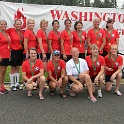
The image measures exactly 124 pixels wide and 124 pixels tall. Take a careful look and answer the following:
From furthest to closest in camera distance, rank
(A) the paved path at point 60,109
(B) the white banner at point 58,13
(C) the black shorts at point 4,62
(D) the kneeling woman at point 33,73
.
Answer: (B) the white banner at point 58,13 → (C) the black shorts at point 4,62 → (D) the kneeling woman at point 33,73 → (A) the paved path at point 60,109

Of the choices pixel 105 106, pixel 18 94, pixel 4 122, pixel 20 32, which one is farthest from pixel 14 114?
pixel 20 32

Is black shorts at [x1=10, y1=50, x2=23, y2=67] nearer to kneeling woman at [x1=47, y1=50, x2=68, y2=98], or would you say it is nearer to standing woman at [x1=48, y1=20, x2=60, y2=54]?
standing woman at [x1=48, y1=20, x2=60, y2=54]

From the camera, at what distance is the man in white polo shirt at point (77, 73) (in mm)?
5516

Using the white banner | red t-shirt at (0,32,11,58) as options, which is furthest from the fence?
red t-shirt at (0,32,11,58)

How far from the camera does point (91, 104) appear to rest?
512cm

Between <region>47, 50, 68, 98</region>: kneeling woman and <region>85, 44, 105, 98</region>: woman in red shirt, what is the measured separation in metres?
0.70

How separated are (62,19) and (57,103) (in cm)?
315

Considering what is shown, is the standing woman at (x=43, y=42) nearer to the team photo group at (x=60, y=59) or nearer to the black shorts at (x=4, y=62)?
the team photo group at (x=60, y=59)

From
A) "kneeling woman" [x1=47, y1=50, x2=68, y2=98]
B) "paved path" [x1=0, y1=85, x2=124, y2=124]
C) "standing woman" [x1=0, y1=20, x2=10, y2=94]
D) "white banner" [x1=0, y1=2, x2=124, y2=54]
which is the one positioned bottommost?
"paved path" [x1=0, y1=85, x2=124, y2=124]

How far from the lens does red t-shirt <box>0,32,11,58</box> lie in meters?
5.91

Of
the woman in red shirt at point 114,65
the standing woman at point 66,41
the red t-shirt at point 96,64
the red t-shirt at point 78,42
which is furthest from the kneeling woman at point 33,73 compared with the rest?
the woman in red shirt at point 114,65

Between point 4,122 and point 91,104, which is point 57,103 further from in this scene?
point 4,122

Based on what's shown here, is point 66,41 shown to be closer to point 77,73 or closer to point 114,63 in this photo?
point 77,73

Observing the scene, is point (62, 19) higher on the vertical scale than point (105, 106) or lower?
higher
